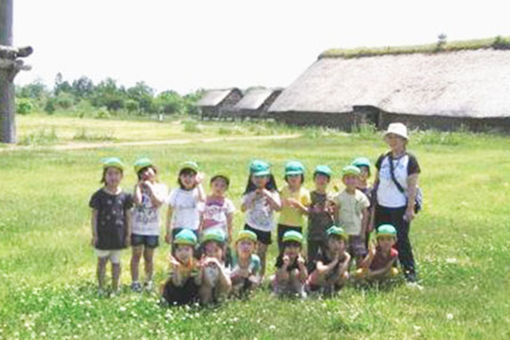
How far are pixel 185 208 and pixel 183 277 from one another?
1.14 m

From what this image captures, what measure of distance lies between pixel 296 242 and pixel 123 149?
20137mm

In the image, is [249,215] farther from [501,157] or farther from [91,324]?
[501,157]

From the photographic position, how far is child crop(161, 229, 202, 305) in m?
7.34

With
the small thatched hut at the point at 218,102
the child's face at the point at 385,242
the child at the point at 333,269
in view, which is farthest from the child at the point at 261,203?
the small thatched hut at the point at 218,102

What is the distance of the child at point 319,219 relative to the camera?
8.53m

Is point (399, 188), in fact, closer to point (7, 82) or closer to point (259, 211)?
point (259, 211)

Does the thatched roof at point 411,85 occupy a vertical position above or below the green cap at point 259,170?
above

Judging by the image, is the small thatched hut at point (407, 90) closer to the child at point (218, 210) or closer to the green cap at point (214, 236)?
the child at point (218, 210)

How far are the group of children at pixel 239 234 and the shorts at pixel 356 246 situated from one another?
0.04 feet

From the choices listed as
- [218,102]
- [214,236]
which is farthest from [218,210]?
[218,102]

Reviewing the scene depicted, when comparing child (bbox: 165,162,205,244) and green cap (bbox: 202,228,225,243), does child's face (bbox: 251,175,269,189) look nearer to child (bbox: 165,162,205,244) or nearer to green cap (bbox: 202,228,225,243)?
child (bbox: 165,162,205,244)

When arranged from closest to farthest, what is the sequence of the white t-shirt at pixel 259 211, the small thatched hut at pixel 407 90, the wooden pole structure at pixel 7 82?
the white t-shirt at pixel 259 211 → the wooden pole structure at pixel 7 82 → the small thatched hut at pixel 407 90

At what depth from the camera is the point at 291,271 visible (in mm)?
7914

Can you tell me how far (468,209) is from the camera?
1494 centimetres
